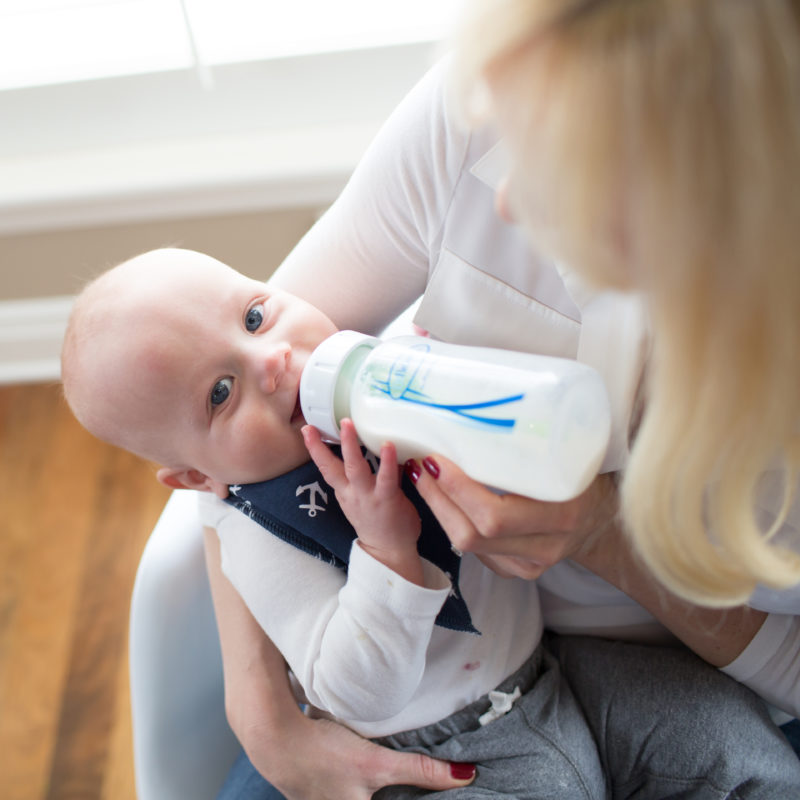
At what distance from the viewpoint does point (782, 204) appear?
458 millimetres

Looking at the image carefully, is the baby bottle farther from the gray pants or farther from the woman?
the gray pants

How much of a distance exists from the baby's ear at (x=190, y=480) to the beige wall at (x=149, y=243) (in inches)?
36.1

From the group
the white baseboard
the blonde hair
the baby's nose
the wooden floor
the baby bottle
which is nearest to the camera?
the blonde hair

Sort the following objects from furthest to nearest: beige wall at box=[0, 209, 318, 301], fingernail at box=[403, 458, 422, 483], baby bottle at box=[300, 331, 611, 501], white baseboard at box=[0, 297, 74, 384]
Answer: white baseboard at box=[0, 297, 74, 384] → beige wall at box=[0, 209, 318, 301] → fingernail at box=[403, 458, 422, 483] → baby bottle at box=[300, 331, 611, 501]

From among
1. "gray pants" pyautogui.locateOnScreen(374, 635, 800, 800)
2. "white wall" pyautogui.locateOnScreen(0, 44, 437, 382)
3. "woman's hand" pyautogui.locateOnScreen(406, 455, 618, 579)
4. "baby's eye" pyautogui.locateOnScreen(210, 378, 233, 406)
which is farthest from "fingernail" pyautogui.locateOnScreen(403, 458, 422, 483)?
"white wall" pyautogui.locateOnScreen(0, 44, 437, 382)

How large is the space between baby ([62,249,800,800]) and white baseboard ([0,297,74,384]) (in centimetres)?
117

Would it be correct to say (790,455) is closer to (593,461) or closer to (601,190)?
(593,461)

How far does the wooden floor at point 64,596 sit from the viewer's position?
5.16 feet

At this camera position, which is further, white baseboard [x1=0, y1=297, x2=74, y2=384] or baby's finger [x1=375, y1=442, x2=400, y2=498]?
white baseboard [x1=0, y1=297, x2=74, y2=384]

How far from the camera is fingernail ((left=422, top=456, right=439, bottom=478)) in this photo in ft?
2.23

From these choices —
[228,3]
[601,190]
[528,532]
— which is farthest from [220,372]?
[228,3]

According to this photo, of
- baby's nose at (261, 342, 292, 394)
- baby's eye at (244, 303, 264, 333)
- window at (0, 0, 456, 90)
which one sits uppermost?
window at (0, 0, 456, 90)

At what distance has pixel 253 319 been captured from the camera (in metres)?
0.88

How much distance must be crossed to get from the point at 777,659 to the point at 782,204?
65cm
